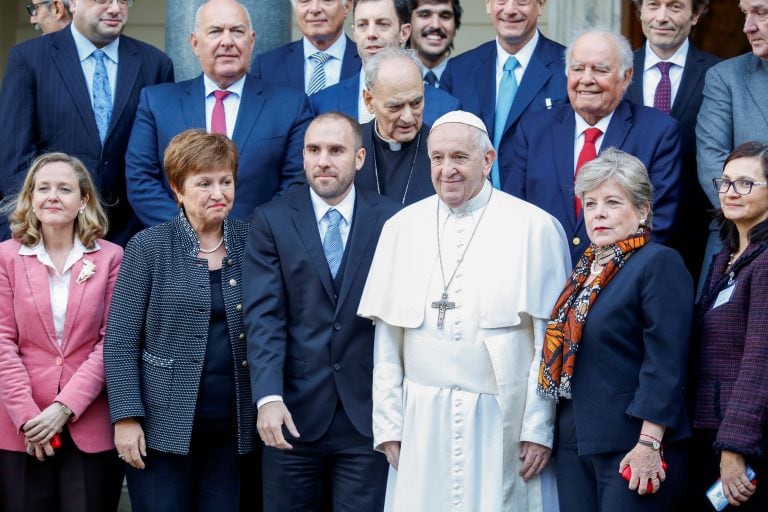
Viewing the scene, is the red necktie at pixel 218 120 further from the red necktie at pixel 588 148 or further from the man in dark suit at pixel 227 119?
the red necktie at pixel 588 148

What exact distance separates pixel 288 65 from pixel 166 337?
1954 mm

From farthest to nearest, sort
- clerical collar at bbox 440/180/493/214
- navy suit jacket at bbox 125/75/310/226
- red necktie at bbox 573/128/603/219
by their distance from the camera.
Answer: navy suit jacket at bbox 125/75/310/226
red necktie at bbox 573/128/603/219
clerical collar at bbox 440/180/493/214

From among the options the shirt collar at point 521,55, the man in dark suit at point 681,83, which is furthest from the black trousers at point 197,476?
the shirt collar at point 521,55

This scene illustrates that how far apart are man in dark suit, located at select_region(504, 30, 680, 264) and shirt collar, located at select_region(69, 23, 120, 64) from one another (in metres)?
1.99

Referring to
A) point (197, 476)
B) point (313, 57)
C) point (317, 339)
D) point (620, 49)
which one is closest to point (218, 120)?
point (313, 57)

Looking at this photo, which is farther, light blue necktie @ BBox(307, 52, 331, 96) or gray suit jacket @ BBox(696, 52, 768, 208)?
light blue necktie @ BBox(307, 52, 331, 96)

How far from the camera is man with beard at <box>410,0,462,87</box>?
6.74 m

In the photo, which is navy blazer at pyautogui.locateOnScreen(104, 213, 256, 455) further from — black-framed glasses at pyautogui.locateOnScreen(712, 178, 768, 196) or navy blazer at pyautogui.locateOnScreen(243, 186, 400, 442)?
black-framed glasses at pyautogui.locateOnScreen(712, 178, 768, 196)

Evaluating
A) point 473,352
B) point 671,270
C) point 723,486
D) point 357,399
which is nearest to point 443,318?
point 473,352

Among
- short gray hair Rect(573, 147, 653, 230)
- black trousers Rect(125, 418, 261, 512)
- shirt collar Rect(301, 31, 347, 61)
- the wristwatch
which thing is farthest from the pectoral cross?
Answer: shirt collar Rect(301, 31, 347, 61)

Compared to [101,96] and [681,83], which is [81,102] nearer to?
[101,96]

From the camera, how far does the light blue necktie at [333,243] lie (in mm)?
5082

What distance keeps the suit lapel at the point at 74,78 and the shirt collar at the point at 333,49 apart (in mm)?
1117

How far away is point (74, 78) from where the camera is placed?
20.1 feet
